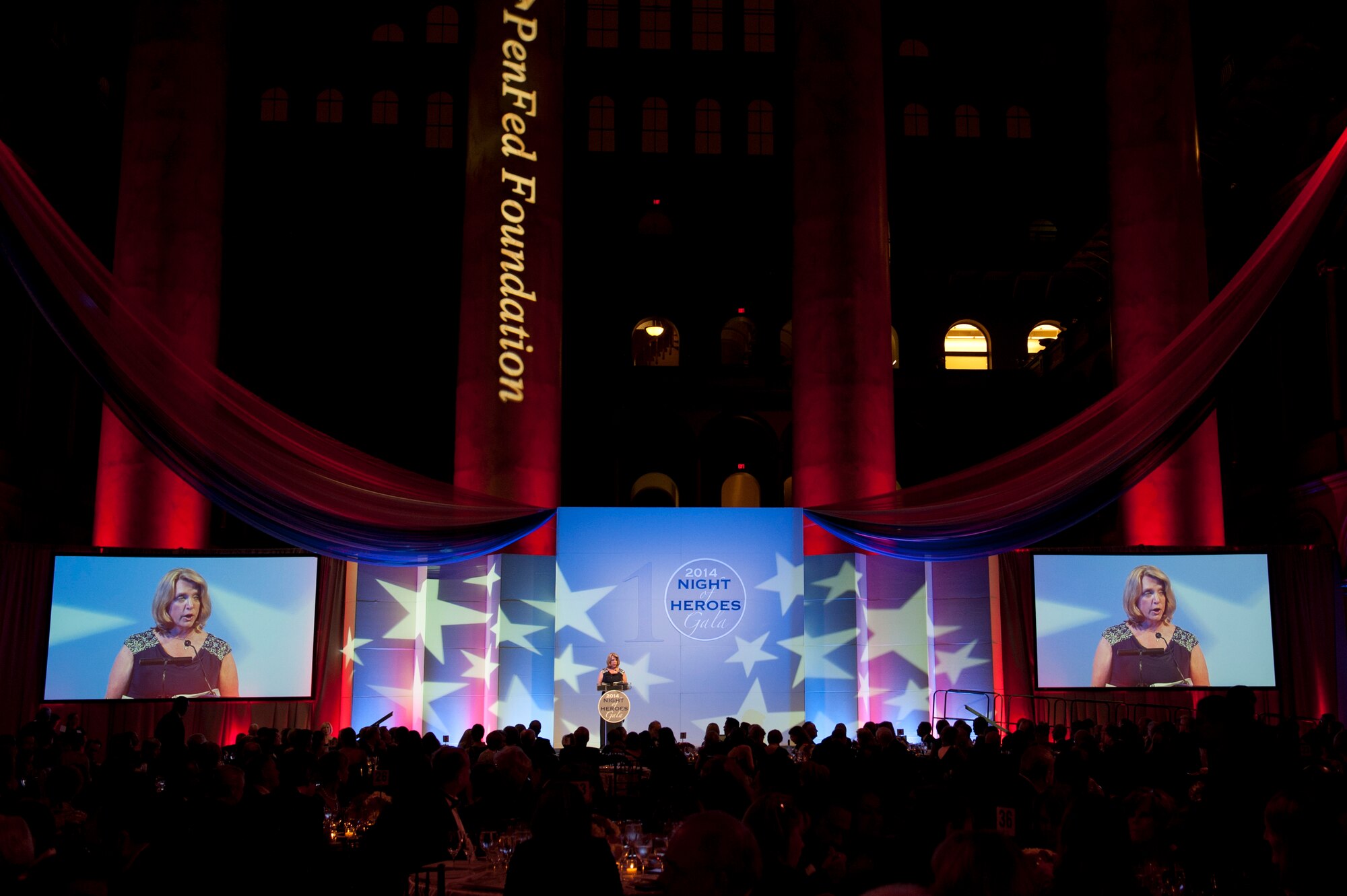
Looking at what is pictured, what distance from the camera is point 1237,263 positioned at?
22.5 meters

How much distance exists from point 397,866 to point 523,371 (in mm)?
12485

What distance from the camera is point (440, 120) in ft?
91.9

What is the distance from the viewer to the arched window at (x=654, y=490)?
98.5ft

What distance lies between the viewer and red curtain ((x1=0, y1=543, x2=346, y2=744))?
1457cm

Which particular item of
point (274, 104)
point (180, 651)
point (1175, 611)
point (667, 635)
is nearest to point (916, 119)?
point (274, 104)

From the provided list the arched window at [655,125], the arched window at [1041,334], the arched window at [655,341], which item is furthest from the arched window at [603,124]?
the arched window at [1041,334]

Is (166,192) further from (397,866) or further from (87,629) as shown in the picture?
(397,866)

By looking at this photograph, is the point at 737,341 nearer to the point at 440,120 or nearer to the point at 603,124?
the point at 603,124

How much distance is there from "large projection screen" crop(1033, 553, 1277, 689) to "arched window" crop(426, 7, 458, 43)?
1885cm

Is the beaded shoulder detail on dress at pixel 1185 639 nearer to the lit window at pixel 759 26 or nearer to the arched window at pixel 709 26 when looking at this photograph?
the lit window at pixel 759 26

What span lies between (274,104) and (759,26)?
11.0 meters

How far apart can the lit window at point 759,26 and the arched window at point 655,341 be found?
21.6 feet

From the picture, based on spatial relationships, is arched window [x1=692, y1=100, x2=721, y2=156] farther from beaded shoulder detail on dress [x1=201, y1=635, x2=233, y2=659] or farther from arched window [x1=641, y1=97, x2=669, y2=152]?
beaded shoulder detail on dress [x1=201, y1=635, x2=233, y2=659]

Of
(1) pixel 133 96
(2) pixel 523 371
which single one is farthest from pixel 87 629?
(1) pixel 133 96
